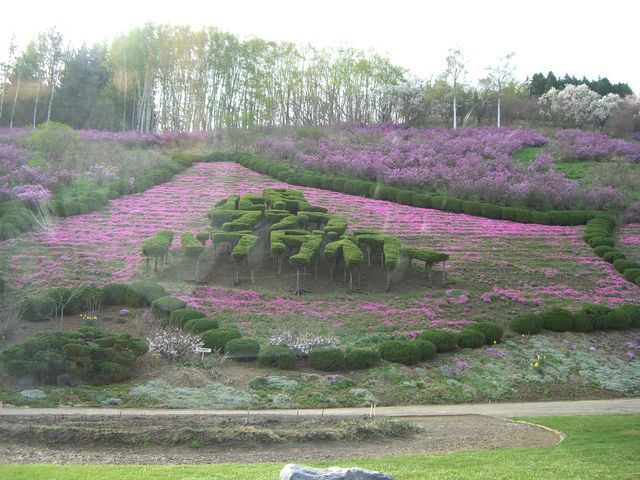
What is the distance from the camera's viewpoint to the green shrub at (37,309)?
17.7m

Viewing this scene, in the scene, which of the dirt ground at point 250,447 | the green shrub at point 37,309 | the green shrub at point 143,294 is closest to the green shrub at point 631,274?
the dirt ground at point 250,447

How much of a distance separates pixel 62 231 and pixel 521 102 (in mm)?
46962

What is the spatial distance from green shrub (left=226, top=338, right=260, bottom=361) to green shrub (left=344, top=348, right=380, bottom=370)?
2330 millimetres

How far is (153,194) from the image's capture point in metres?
32.9

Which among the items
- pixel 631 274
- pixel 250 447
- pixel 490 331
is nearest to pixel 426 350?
pixel 490 331

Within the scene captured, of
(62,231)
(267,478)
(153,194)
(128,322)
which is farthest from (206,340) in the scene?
(153,194)

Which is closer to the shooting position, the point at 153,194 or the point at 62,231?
the point at 62,231

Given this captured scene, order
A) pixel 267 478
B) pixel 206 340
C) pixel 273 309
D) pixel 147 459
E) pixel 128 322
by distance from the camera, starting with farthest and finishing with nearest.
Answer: pixel 273 309
pixel 128 322
pixel 206 340
pixel 147 459
pixel 267 478

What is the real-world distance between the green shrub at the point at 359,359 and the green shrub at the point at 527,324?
5591mm

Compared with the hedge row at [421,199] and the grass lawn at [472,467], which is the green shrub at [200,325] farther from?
the hedge row at [421,199]

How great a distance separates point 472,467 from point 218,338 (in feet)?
29.5

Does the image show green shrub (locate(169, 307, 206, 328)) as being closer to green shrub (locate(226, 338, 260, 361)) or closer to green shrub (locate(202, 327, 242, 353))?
green shrub (locate(202, 327, 242, 353))

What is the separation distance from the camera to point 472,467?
9.09 metres

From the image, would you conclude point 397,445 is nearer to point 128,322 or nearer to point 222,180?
point 128,322
